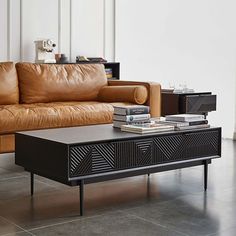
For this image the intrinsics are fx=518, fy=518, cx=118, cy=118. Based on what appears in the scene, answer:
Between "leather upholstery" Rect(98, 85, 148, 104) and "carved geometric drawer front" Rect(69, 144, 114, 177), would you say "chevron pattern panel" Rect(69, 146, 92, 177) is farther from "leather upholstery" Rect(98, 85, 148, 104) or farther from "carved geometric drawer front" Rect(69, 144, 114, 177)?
"leather upholstery" Rect(98, 85, 148, 104)

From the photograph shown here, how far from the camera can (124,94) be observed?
4.89m

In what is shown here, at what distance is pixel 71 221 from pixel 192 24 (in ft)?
12.8

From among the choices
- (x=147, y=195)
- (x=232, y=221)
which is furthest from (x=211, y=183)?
(x=232, y=221)

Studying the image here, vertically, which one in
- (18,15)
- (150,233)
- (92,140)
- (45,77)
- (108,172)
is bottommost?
(150,233)

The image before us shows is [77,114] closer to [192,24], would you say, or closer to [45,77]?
[45,77]

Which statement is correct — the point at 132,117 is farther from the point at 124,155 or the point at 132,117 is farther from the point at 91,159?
the point at 91,159

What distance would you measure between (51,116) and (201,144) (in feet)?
4.21

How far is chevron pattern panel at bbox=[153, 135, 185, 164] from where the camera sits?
328 cm

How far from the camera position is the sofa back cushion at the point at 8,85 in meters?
4.55

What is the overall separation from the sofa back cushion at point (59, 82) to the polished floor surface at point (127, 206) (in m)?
0.95

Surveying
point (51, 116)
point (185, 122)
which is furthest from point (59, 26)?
point (185, 122)

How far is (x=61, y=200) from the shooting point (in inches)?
129

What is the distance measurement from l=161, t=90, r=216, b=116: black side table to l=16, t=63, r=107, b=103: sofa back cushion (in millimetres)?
658

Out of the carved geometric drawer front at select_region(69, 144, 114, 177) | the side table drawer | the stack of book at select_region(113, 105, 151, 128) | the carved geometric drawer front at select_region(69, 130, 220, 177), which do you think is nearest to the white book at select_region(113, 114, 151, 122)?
the stack of book at select_region(113, 105, 151, 128)
